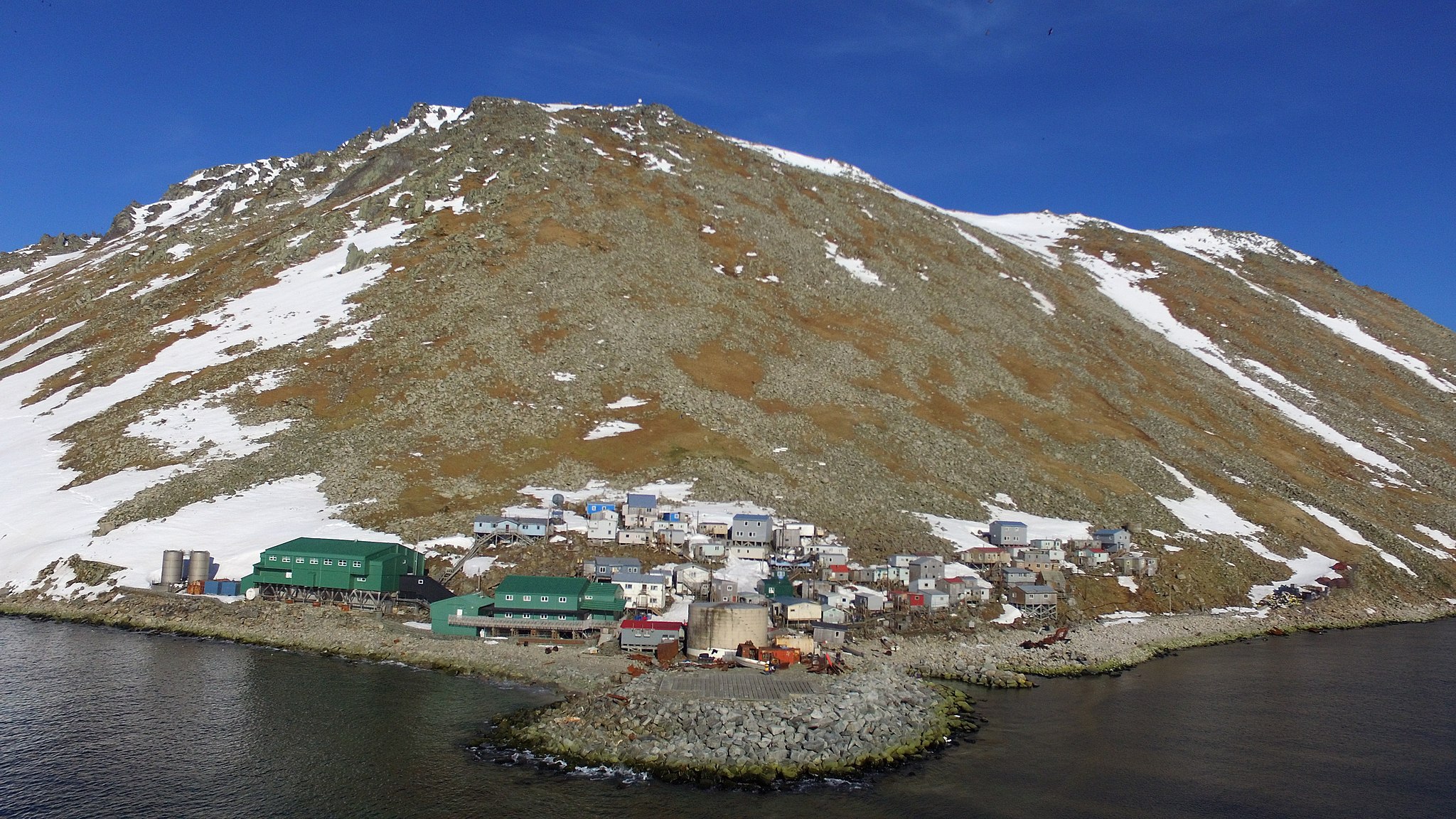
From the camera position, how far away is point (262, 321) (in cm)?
9756

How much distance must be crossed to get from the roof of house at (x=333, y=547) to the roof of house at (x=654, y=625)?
19.0 meters

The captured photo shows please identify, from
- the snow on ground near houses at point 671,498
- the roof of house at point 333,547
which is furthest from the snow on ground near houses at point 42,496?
the snow on ground near houses at point 671,498

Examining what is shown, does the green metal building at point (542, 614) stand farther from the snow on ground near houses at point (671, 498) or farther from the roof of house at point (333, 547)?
the snow on ground near houses at point (671, 498)

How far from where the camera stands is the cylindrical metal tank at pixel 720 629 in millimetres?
51312

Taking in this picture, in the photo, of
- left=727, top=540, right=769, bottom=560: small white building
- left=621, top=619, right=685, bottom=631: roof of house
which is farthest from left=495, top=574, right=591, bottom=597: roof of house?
left=727, top=540, right=769, bottom=560: small white building

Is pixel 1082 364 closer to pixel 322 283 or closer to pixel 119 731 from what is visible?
pixel 322 283

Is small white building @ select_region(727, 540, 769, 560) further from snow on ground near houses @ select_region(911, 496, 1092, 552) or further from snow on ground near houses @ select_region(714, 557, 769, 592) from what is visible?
snow on ground near houses @ select_region(911, 496, 1092, 552)

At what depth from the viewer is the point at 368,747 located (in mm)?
36594

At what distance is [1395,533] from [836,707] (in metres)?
81.7

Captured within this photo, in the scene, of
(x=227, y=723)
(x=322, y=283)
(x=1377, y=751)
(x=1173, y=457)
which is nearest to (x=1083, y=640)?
(x=1377, y=751)

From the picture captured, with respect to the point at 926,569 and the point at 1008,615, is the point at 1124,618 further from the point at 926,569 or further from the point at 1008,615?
the point at 926,569

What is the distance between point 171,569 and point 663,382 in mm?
47408

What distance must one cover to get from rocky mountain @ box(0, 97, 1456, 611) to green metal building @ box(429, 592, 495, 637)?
33.3 feet

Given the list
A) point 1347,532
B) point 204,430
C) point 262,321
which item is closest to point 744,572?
point 204,430
